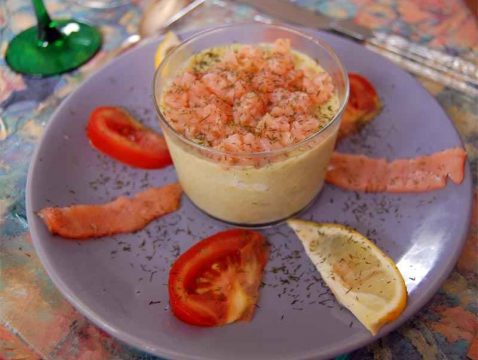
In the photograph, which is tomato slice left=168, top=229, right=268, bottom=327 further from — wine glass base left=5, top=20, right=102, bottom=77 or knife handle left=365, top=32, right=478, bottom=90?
wine glass base left=5, top=20, right=102, bottom=77

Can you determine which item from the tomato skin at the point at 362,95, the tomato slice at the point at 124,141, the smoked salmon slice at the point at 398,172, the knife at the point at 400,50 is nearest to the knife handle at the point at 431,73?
the knife at the point at 400,50

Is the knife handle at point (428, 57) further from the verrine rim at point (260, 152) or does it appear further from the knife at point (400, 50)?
the verrine rim at point (260, 152)

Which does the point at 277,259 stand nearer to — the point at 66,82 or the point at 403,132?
the point at 403,132

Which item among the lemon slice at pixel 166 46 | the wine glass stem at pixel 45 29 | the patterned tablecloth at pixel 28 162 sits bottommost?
the patterned tablecloth at pixel 28 162

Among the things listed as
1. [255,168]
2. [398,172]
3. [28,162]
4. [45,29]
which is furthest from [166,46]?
[398,172]

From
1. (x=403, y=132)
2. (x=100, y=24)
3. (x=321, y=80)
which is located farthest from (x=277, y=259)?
(x=100, y=24)
